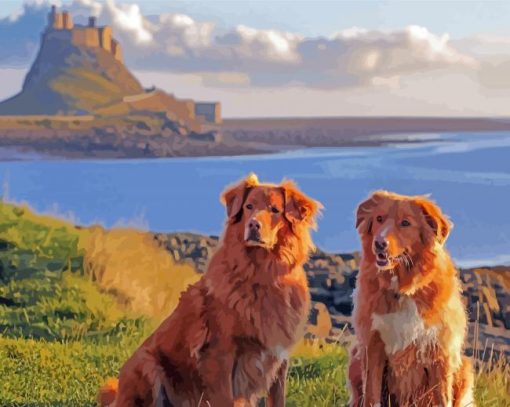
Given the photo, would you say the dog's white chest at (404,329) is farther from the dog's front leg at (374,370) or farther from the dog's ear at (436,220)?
the dog's ear at (436,220)

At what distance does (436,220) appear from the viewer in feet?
13.0

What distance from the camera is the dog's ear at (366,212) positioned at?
13.2ft

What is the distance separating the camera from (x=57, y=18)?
13.4 m

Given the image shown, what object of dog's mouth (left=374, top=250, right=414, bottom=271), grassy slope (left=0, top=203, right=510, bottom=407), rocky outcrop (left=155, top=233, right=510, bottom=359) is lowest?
rocky outcrop (left=155, top=233, right=510, bottom=359)

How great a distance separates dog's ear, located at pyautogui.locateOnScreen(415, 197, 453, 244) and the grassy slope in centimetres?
172

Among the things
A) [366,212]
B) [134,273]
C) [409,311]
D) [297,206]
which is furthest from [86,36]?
[409,311]

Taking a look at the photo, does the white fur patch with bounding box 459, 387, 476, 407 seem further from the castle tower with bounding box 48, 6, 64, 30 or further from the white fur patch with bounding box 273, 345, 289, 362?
the castle tower with bounding box 48, 6, 64, 30

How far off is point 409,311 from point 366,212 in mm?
518

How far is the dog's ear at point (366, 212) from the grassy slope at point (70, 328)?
166cm

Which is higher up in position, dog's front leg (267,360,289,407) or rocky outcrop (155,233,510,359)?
dog's front leg (267,360,289,407)

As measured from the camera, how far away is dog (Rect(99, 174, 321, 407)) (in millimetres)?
4145

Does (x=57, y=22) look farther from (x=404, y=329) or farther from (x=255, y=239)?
(x=404, y=329)

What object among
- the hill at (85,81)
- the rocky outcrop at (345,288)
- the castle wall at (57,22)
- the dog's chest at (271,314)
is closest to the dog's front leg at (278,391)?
the dog's chest at (271,314)

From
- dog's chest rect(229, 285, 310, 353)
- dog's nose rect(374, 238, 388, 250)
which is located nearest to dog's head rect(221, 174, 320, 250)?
dog's chest rect(229, 285, 310, 353)
